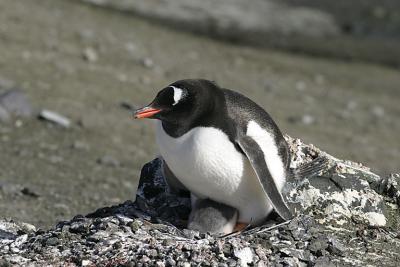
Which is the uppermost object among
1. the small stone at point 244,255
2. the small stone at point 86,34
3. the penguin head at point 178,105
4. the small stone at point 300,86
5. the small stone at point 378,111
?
the penguin head at point 178,105

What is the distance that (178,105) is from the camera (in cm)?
398

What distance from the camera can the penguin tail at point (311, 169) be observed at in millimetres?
4449

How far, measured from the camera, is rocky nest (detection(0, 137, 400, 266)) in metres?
3.88

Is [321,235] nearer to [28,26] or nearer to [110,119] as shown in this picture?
[110,119]

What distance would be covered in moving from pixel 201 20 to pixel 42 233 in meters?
9.84

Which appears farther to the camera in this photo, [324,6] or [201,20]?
[324,6]

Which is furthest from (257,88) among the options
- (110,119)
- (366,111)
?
(110,119)

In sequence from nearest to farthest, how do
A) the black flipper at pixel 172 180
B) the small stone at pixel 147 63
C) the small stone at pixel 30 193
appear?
the black flipper at pixel 172 180
the small stone at pixel 30 193
the small stone at pixel 147 63

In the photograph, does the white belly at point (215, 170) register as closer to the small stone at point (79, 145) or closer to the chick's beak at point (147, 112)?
the chick's beak at point (147, 112)

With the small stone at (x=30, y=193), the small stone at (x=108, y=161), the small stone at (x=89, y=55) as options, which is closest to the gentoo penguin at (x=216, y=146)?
the small stone at (x=30, y=193)

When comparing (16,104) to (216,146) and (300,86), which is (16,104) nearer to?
(300,86)

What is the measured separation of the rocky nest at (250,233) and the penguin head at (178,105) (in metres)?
0.50

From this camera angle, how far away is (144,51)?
1124 cm

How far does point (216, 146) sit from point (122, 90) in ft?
18.3
